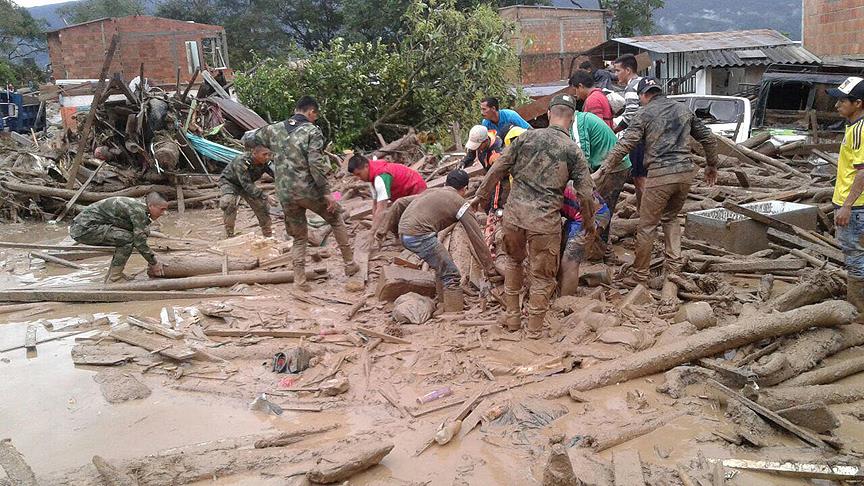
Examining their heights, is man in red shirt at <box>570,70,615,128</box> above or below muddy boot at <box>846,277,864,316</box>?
above

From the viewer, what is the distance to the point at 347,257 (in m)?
7.96

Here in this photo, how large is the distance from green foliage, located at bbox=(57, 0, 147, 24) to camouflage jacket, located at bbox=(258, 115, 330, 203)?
139ft

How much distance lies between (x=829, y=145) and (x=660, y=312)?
23.7 feet

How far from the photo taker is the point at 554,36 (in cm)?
2747

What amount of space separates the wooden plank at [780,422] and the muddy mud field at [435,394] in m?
0.02

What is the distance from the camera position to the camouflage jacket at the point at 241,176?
9055 millimetres

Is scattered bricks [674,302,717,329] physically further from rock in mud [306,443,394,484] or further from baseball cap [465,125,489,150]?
baseball cap [465,125,489,150]

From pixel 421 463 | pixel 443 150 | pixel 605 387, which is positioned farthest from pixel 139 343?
pixel 443 150

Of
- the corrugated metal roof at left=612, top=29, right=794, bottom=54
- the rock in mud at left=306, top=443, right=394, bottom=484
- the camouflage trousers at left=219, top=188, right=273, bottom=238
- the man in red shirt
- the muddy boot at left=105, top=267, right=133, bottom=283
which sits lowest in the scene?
the rock in mud at left=306, top=443, right=394, bottom=484

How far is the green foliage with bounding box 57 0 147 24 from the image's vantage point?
1694 inches

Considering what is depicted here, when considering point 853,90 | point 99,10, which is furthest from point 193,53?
point 853,90

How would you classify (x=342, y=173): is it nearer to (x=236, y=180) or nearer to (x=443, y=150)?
(x=443, y=150)

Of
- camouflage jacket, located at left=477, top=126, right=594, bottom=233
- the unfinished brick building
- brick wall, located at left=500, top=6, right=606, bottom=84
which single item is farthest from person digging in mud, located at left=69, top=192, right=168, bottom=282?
the unfinished brick building

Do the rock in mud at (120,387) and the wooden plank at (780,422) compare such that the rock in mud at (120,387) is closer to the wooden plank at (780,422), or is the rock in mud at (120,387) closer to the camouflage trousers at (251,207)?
the camouflage trousers at (251,207)
